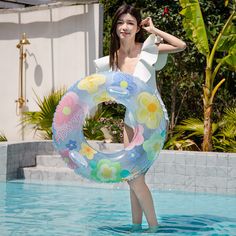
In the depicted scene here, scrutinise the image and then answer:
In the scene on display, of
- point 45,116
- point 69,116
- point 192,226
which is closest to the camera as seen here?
point 69,116

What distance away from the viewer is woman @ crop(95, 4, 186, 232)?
18.6 feet

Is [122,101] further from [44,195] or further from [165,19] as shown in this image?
[165,19]

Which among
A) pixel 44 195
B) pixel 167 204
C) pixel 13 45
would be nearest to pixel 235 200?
pixel 167 204

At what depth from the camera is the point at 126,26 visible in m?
5.80

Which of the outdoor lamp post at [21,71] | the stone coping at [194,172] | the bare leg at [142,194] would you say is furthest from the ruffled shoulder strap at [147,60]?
the outdoor lamp post at [21,71]

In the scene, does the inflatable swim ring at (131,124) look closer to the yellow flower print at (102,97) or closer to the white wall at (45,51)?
the yellow flower print at (102,97)

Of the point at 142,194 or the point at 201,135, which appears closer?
the point at 142,194

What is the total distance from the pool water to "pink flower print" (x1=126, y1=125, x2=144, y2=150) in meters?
0.80

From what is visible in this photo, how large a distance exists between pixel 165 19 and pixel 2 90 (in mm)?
3511

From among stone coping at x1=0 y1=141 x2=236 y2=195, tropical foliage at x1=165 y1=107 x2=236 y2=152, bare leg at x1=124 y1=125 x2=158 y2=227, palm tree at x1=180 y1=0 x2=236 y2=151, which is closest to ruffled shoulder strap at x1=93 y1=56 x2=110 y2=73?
bare leg at x1=124 y1=125 x2=158 y2=227

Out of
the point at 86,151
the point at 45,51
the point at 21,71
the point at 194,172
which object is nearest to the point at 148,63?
the point at 86,151

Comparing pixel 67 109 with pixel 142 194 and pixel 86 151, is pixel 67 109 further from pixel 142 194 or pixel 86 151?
pixel 142 194

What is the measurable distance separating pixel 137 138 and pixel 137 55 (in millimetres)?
808

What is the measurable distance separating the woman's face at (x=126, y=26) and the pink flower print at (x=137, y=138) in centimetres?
83
